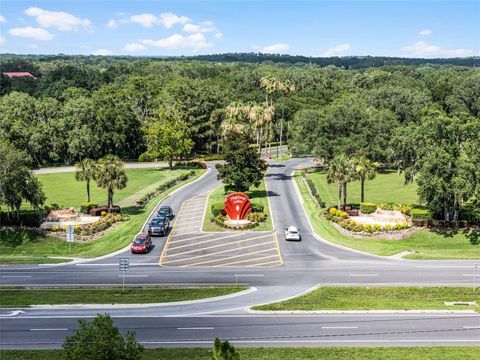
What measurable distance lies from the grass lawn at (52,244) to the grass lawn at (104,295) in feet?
36.3

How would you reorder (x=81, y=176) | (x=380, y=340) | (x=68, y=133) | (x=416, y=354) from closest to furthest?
(x=416, y=354), (x=380, y=340), (x=81, y=176), (x=68, y=133)

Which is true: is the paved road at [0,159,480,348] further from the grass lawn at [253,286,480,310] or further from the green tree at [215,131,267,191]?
the green tree at [215,131,267,191]

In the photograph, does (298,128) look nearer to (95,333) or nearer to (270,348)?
(270,348)

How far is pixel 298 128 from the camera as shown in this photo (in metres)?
92.7

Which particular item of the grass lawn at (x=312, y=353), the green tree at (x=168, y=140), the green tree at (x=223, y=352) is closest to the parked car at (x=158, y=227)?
the grass lawn at (x=312, y=353)

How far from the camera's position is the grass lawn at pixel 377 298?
1406 inches

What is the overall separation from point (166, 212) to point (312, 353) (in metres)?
36.2

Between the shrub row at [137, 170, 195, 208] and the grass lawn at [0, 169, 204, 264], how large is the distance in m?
9.95

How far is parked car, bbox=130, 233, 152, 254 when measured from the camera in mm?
50469

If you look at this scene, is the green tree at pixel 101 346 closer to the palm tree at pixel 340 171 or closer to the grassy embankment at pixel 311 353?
the grassy embankment at pixel 311 353

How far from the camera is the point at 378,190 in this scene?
249 ft

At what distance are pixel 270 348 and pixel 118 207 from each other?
127 feet

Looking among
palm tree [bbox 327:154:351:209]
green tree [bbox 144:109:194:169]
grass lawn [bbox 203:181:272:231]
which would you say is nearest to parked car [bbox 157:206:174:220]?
grass lawn [bbox 203:181:272:231]

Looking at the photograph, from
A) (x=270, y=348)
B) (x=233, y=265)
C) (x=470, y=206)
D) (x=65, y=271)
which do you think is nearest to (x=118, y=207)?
(x=65, y=271)
